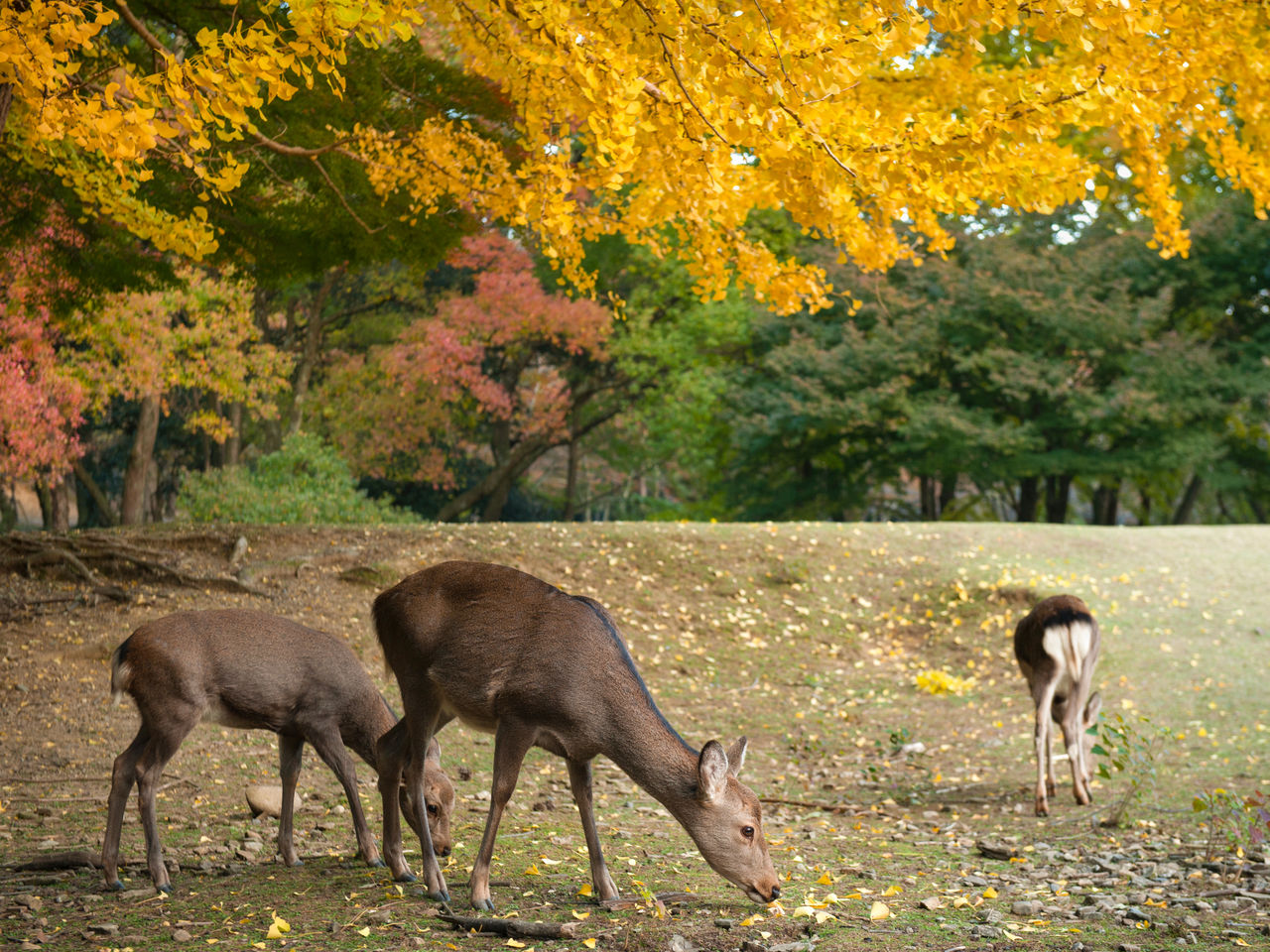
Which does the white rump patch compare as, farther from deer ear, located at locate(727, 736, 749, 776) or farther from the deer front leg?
the deer front leg

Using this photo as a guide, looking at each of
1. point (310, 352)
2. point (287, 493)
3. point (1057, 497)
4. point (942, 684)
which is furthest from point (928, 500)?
point (942, 684)

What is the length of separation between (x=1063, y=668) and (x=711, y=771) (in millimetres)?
4684

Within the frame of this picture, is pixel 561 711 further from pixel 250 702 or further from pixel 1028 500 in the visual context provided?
pixel 1028 500

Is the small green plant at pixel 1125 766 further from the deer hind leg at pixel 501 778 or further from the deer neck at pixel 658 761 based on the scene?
the deer hind leg at pixel 501 778

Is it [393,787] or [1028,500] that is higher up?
[1028,500]

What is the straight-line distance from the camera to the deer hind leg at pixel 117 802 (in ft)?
15.6

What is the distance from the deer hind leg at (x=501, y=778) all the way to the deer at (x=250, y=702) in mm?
329

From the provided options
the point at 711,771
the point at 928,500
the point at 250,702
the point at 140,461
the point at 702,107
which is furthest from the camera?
the point at 928,500

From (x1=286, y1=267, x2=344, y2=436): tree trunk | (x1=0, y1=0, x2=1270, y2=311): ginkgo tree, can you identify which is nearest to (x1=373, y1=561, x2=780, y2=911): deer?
(x1=0, y1=0, x2=1270, y2=311): ginkgo tree

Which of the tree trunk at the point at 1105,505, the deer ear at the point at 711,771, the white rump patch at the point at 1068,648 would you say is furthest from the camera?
the tree trunk at the point at 1105,505

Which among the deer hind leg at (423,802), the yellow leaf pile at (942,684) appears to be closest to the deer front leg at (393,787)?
the deer hind leg at (423,802)

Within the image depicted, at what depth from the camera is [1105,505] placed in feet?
93.0

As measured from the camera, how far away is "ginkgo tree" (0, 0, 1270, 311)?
4934 mm

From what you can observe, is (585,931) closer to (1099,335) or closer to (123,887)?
(123,887)
